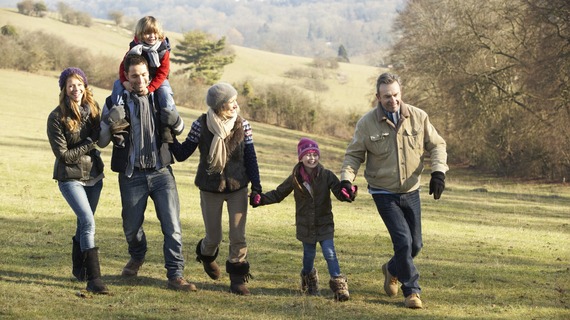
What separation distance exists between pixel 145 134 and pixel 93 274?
4.89ft

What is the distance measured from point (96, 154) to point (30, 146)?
23.2 m

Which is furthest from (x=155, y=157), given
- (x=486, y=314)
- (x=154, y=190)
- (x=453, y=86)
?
(x=453, y=86)

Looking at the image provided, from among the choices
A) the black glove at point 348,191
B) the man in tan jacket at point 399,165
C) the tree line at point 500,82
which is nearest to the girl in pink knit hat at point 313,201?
the black glove at point 348,191

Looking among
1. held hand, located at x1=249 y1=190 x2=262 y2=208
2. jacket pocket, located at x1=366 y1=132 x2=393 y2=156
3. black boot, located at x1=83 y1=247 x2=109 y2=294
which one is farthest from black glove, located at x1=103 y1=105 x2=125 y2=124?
jacket pocket, located at x1=366 y1=132 x2=393 y2=156

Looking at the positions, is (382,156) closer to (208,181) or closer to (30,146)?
(208,181)

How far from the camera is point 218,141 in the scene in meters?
8.28

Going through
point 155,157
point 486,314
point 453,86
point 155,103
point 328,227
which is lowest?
point 486,314

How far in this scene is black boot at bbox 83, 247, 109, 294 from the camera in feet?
27.3

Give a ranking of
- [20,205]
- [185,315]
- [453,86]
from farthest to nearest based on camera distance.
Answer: [453,86]
[20,205]
[185,315]

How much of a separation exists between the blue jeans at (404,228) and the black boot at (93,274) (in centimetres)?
287

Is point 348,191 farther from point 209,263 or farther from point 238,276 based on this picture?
point 209,263

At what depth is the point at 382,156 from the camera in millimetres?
8211

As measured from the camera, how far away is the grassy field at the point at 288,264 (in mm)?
7984

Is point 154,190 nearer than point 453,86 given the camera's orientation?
Yes
